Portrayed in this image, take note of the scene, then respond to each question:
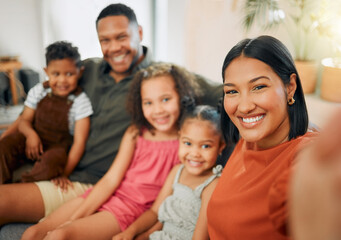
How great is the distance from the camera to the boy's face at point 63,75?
4.33ft

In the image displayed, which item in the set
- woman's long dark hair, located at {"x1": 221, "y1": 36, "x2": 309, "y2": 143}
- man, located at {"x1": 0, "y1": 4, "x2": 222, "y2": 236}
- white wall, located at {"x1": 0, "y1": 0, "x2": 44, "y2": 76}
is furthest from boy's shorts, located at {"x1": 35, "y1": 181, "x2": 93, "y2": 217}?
woman's long dark hair, located at {"x1": 221, "y1": 36, "x2": 309, "y2": 143}

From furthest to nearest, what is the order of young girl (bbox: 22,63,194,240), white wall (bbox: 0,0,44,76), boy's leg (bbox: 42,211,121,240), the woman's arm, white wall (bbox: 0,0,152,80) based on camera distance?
1. white wall (bbox: 0,0,44,76)
2. white wall (bbox: 0,0,152,80)
3. young girl (bbox: 22,63,194,240)
4. boy's leg (bbox: 42,211,121,240)
5. the woman's arm

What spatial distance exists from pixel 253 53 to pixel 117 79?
94 centimetres

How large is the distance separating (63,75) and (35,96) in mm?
212

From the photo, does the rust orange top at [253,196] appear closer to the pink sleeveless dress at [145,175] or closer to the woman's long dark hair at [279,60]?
the woman's long dark hair at [279,60]

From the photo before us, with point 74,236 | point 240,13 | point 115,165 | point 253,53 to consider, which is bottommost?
point 74,236

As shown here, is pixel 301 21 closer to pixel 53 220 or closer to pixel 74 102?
pixel 74 102

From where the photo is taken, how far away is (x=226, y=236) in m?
0.70

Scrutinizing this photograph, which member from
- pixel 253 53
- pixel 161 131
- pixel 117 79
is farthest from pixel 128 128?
pixel 253 53

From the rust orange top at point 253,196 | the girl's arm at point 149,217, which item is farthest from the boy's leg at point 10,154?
the rust orange top at point 253,196

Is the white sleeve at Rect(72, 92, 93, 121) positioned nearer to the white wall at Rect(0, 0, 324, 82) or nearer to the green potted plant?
the white wall at Rect(0, 0, 324, 82)

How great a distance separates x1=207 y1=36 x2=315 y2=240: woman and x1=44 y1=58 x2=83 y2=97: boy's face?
34.4 inches

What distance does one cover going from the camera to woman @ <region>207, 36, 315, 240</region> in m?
0.61

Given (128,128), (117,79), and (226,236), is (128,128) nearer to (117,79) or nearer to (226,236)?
(117,79)
